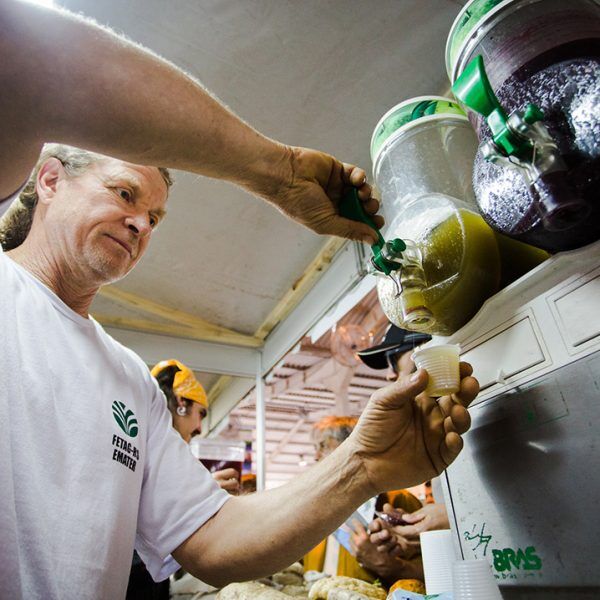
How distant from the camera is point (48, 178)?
51.3 inches

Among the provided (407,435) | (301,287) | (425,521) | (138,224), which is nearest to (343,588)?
(425,521)

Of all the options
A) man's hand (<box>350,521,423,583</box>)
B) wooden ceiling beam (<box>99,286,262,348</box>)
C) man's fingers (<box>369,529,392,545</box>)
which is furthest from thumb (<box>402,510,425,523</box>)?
wooden ceiling beam (<box>99,286,262,348</box>)

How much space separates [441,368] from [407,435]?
7.9 inches

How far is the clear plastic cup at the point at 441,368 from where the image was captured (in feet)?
2.36

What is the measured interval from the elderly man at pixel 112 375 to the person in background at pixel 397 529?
700mm

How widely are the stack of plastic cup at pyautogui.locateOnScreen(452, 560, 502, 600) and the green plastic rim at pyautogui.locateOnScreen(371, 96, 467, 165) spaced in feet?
2.85

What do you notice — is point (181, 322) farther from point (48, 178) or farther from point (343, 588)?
point (343, 588)

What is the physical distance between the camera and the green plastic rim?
1.02m

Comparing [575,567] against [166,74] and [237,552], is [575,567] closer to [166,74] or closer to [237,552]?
[237,552]

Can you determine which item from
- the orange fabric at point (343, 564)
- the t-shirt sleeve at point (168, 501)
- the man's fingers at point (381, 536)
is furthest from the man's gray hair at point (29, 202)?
the man's fingers at point (381, 536)

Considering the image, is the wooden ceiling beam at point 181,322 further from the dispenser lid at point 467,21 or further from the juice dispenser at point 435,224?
the dispenser lid at point 467,21

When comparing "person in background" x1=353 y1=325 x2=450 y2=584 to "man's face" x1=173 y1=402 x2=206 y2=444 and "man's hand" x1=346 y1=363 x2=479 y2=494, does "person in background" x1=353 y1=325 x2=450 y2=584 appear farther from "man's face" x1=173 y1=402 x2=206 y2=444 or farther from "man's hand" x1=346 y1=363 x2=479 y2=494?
"man's face" x1=173 y1=402 x2=206 y2=444

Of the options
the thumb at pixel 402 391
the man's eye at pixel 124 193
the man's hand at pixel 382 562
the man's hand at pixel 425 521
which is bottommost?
the man's hand at pixel 382 562

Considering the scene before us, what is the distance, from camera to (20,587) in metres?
0.75
